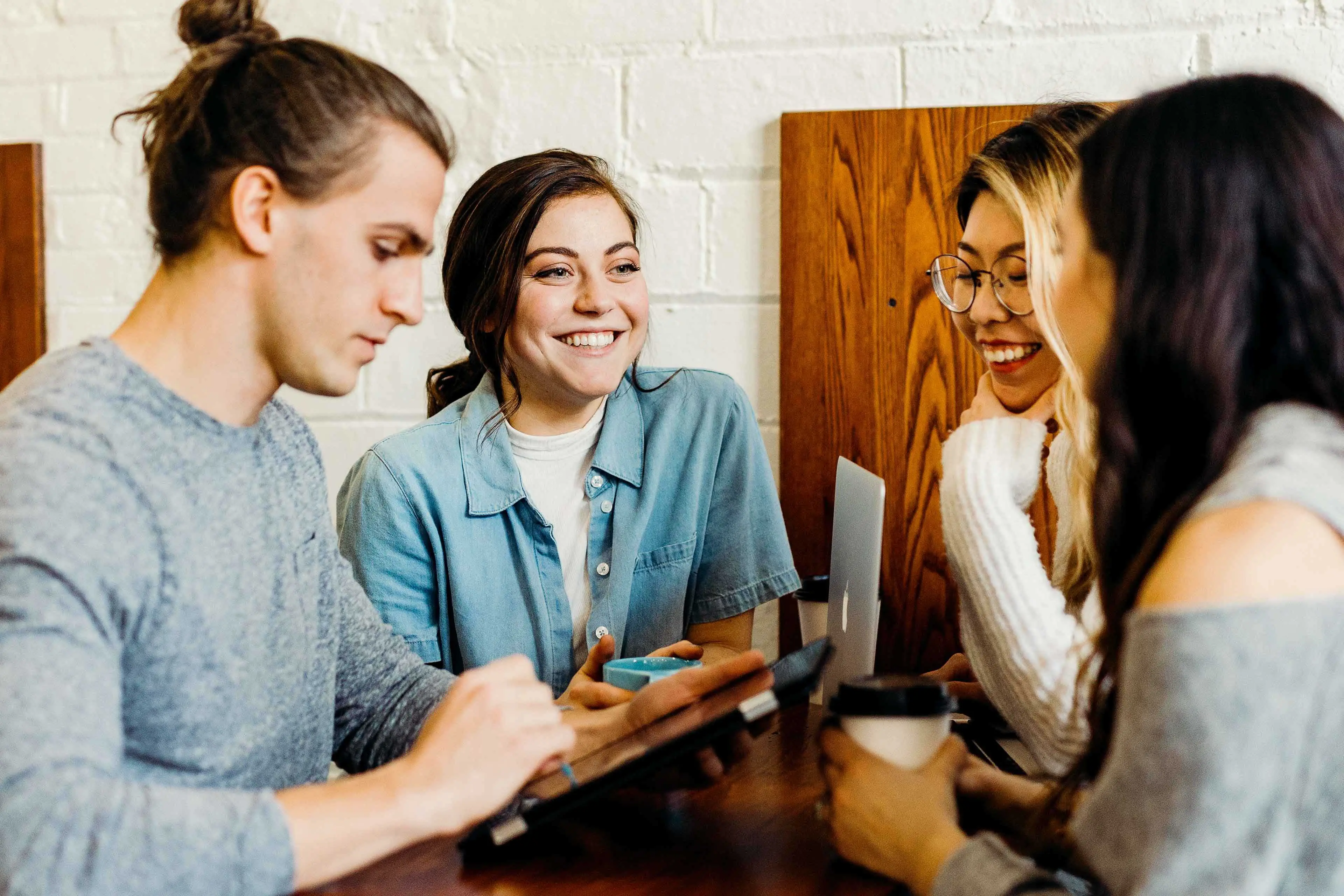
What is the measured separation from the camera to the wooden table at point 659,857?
0.80 meters

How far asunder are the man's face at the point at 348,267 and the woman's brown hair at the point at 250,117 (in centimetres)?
2

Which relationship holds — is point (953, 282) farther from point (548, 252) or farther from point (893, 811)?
point (893, 811)

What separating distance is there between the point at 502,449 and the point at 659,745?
2.79ft

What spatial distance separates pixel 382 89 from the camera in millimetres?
932

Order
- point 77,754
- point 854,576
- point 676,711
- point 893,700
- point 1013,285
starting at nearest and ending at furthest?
point 77,754
point 893,700
point 676,711
point 854,576
point 1013,285

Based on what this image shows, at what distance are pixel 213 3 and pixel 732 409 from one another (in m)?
0.91

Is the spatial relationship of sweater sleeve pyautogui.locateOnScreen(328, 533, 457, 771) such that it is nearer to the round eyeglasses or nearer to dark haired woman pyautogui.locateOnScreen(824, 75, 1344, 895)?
dark haired woman pyautogui.locateOnScreen(824, 75, 1344, 895)

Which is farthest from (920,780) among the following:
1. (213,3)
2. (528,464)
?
(528,464)

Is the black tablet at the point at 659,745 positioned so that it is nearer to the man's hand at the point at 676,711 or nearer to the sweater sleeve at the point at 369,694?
the man's hand at the point at 676,711

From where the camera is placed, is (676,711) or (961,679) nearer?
(676,711)

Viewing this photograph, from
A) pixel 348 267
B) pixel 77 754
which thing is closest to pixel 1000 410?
pixel 348 267

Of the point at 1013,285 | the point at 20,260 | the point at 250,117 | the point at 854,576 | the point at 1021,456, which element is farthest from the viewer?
the point at 20,260

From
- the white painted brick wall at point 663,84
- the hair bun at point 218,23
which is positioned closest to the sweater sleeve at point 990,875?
the hair bun at point 218,23

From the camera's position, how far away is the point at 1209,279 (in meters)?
0.69
